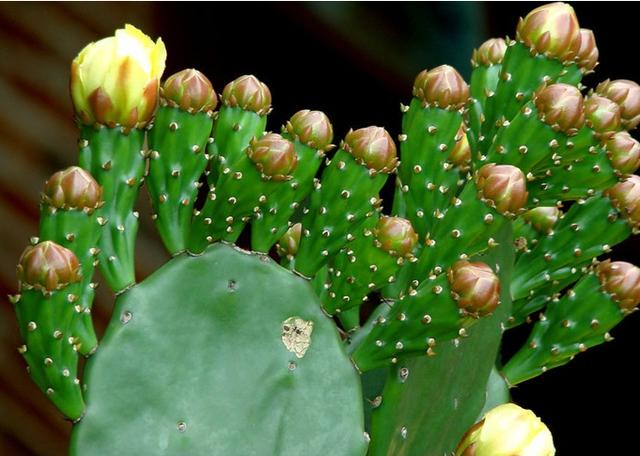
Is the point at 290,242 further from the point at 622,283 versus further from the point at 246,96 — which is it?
the point at 622,283

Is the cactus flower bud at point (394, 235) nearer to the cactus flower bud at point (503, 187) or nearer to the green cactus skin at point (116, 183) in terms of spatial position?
the cactus flower bud at point (503, 187)

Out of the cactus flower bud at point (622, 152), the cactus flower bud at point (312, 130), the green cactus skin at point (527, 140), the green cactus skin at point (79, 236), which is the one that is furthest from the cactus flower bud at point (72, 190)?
the cactus flower bud at point (622, 152)

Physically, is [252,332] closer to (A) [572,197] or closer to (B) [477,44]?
(A) [572,197]

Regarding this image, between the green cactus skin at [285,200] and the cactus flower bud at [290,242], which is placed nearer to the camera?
the green cactus skin at [285,200]

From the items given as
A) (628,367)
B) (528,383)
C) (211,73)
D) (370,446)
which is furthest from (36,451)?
(370,446)

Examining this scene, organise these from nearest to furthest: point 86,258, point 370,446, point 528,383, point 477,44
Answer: point 86,258 → point 370,446 → point 477,44 → point 528,383

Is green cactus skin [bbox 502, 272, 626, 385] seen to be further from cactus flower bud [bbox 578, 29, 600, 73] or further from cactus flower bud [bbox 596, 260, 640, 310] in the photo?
cactus flower bud [bbox 578, 29, 600, 73]
